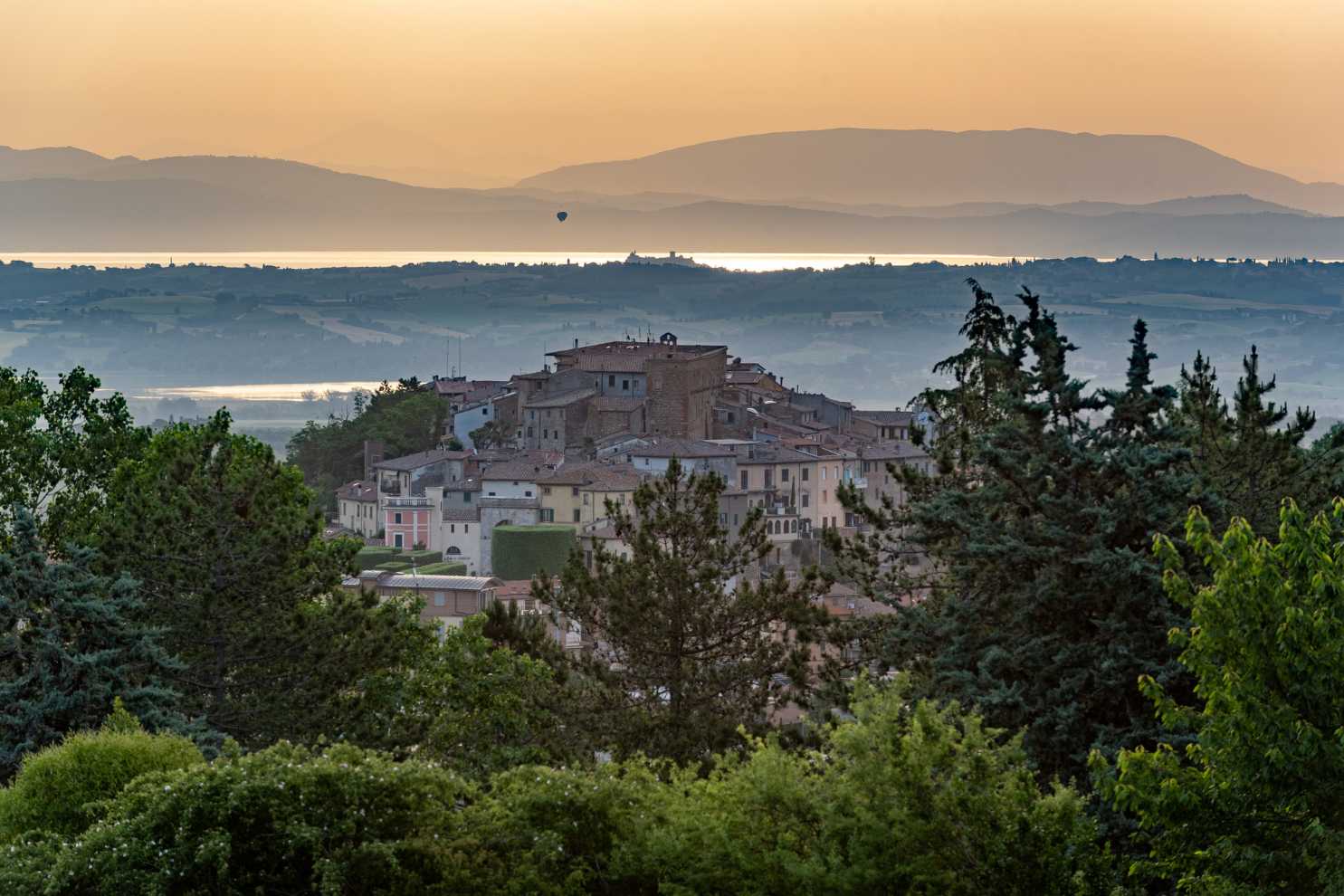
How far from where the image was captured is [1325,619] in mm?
12680

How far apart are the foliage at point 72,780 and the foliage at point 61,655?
2177 millimetres

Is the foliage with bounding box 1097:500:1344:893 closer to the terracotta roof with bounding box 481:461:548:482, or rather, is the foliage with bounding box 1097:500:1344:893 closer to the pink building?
the terracotta roof with bounding box 481:461:548:482

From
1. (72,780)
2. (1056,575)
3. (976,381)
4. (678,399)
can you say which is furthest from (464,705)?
(678,399)

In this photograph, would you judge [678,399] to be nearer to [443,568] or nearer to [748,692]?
[443,568]

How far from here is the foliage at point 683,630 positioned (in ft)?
69.9

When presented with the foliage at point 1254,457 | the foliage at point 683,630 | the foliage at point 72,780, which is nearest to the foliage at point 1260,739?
the foliage at point 1254,457

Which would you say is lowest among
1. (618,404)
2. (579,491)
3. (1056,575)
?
(579,491)

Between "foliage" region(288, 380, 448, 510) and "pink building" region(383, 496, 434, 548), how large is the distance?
369 inches

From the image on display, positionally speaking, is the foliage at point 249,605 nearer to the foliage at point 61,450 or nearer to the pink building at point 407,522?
the foliage at point 61,450

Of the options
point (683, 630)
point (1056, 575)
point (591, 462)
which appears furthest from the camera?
point (591, 462)

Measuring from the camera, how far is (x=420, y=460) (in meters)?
88.6

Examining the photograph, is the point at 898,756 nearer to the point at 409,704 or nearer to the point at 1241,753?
the point at 1241,753

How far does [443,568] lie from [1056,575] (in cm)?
5975

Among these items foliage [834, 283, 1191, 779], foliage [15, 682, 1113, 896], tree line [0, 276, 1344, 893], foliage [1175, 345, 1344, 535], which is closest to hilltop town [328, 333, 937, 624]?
tree line [0, 276, 1344, 893]
